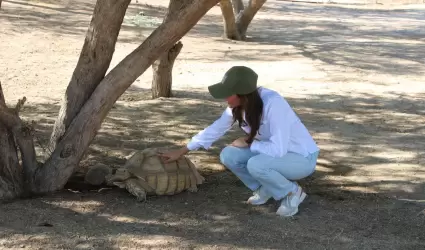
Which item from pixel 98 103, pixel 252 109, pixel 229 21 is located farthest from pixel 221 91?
pixel 229 21

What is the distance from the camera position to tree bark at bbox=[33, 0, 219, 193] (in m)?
4.34

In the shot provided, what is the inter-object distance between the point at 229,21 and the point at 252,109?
10.7 meters

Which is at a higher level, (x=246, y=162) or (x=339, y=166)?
(x=246, y=162)

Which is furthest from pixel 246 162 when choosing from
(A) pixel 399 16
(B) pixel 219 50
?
(A) pixel 399 16

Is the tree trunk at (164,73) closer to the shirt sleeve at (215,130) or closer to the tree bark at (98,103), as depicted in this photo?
the tree bark at (98,103)

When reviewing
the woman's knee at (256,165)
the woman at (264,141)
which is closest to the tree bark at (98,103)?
the woman at (264,141)

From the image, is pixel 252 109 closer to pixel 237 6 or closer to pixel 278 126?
pixel 278 126

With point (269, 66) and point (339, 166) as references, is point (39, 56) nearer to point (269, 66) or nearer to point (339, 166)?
point (269, 66)

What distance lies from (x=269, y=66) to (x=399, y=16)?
12.2 m

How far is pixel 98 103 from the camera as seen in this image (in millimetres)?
4336

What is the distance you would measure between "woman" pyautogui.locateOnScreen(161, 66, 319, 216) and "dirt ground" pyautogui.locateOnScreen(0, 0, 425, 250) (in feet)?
0.56

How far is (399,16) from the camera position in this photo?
21469 millimetres

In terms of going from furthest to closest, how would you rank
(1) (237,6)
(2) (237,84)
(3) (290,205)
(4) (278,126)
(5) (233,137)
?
1. (1) (237,6)
2. (5) (233,137)
3. (3) (290,205)
4. (4) (278,126)
5. (2) (237,84)

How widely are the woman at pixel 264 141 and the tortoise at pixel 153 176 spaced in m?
0.23
